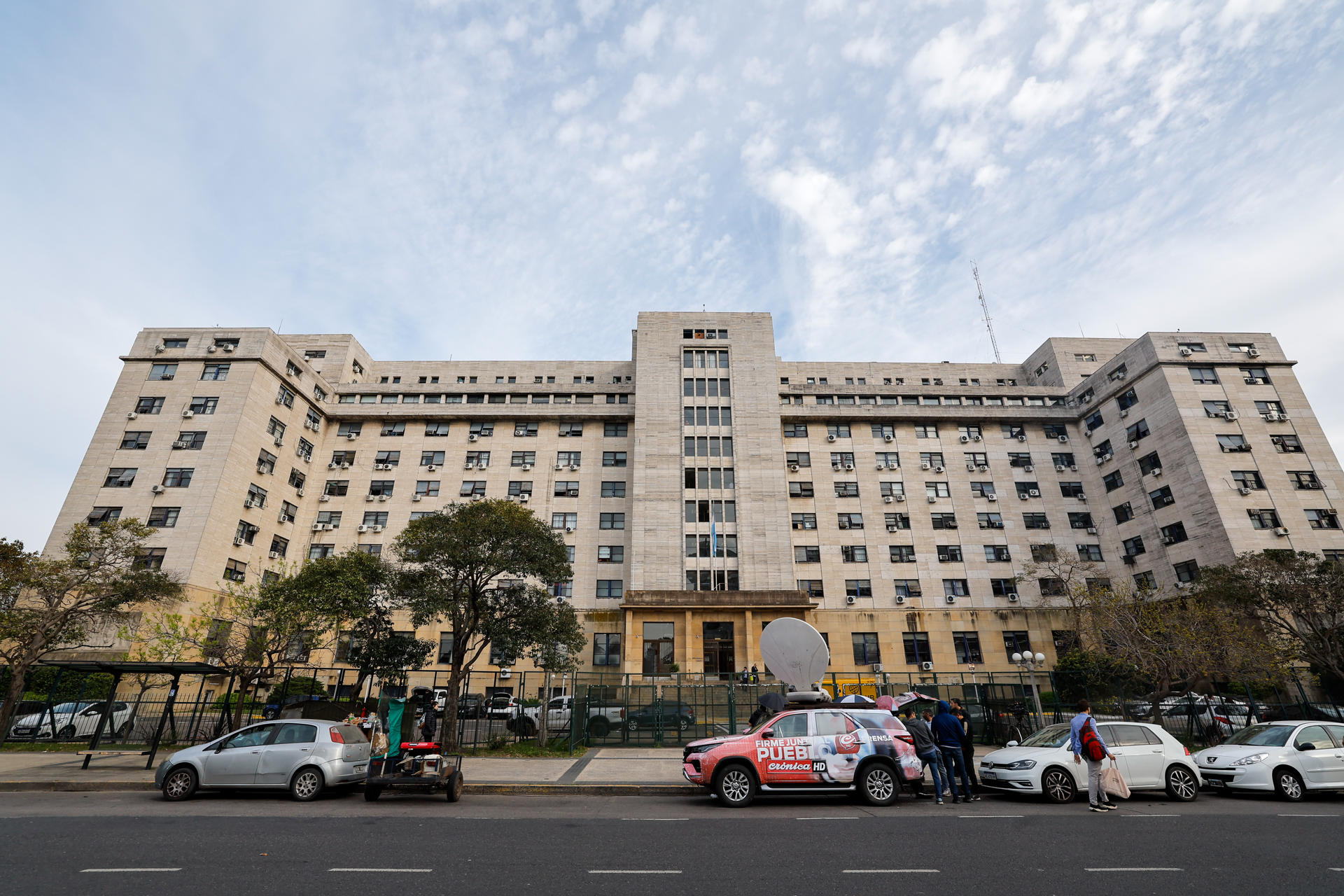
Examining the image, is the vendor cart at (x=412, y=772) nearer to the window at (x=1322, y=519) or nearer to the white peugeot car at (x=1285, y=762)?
the white peugeot car at (x=1285, y=762)

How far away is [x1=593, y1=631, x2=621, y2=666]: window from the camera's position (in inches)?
1608

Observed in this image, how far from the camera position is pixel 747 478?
45.0 meters

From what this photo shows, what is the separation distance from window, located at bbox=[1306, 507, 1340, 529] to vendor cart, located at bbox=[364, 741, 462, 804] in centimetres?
5168

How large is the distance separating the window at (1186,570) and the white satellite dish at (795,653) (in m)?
36.0

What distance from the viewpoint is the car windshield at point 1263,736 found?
13883 mm

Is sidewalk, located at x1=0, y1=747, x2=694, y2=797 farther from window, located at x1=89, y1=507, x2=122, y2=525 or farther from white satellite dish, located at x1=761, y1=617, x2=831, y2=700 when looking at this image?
window, located at x1=89, y1=507, x2=122, y2=525

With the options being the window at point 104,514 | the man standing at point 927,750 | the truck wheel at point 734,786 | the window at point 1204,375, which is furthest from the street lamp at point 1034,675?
the window at point 104,514

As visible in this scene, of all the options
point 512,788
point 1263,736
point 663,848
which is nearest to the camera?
point 663,848

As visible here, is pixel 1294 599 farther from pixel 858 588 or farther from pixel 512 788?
pixel 512 788

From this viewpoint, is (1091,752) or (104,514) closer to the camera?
(1091,752)

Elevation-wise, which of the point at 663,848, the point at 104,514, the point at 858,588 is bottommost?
the point at 663,848

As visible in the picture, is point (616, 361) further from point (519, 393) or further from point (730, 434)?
point (730, 434)

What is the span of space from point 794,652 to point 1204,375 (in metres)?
44.6

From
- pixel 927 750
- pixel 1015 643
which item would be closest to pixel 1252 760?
pixel 927 750
